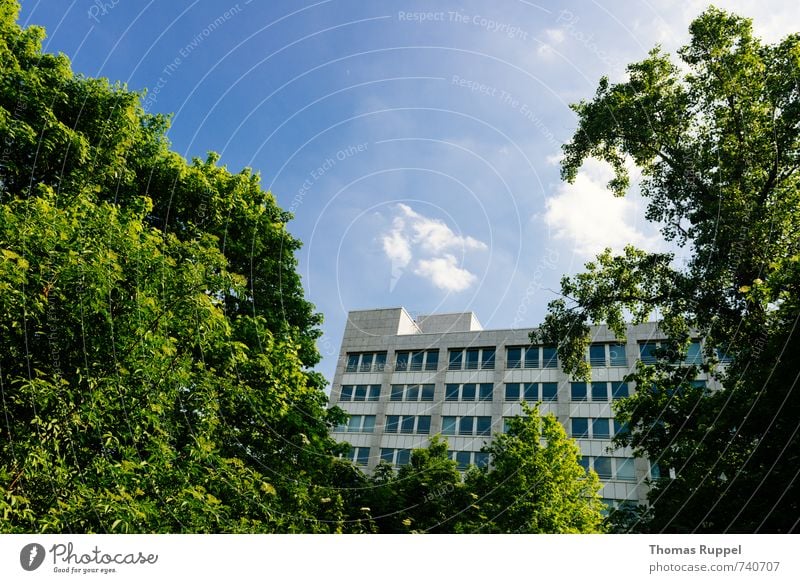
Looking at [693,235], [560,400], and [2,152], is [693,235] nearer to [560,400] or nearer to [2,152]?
[2,152]

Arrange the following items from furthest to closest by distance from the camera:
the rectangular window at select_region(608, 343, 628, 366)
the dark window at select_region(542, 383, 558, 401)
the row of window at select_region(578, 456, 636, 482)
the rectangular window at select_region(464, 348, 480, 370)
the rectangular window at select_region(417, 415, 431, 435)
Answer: the rectangular window at select_region(417, 415, 431, 435) → the rectangular window at select_region(464, 348, 480, 370) → the dark window at select_region(542, 383, 558, 401) → the row of window at select_region(578, 456, 636, 482) → the rectangular window at select_region(608, 343, 628, 366)

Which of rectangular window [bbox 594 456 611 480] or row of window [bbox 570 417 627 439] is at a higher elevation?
row of window [bbox 570 417 627 439]

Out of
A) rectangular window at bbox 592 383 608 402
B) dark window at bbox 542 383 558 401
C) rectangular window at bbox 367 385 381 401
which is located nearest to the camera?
rectangular window at bbox 592 383 608 402

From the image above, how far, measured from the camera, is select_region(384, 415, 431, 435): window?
46312 mm

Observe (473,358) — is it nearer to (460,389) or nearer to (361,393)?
(460,389)

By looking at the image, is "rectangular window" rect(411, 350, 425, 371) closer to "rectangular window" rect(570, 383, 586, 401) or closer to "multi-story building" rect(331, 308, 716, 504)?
"multi-story building" rect(331, 308, 716, 504)

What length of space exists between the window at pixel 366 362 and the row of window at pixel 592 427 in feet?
70.7

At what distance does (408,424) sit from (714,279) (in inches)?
1506

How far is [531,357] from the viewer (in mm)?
42031

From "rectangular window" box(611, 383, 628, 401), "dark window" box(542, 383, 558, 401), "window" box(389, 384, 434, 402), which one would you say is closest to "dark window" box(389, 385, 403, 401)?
"window" box(389, 384, 434, 402)

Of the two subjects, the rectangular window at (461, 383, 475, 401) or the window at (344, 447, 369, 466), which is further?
the window at (344, 447, 369, 466)

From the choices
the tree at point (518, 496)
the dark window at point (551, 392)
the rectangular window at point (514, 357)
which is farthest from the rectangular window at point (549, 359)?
the tree at point (518, 496)

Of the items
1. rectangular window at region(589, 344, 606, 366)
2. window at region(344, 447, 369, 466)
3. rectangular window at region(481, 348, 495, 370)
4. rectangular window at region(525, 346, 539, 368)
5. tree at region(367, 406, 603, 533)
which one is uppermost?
rectangular window at region(481, 348, 495, 370)

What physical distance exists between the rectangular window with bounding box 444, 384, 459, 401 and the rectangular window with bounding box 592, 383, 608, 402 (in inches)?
515
